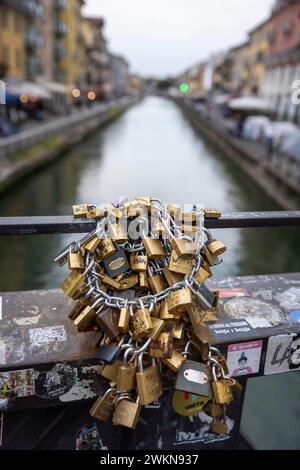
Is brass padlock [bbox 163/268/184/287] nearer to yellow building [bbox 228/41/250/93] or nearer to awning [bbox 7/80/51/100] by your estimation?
awning [bbox 7/80/51/100]

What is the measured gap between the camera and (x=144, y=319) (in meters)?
1.27

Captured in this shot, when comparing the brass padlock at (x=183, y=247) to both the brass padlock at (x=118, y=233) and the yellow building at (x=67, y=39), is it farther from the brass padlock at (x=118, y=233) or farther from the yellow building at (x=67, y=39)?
the yellow building at (x=67, y=39)

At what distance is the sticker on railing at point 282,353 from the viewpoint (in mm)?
1630

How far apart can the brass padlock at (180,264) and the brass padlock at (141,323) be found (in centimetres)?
16

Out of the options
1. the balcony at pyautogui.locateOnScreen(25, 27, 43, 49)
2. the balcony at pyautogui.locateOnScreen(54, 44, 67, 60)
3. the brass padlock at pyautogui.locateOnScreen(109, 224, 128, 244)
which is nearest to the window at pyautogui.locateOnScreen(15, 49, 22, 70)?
the balcony at pyautogui.locateOnScreen(25, 27, 43, 49)

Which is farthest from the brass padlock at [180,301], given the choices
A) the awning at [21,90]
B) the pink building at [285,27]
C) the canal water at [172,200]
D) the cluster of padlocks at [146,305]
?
the pink building at [285,27]

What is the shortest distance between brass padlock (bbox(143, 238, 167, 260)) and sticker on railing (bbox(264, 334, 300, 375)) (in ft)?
1.79

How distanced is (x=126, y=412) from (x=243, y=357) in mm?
523

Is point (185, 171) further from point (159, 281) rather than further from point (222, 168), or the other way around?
point (159, 281)

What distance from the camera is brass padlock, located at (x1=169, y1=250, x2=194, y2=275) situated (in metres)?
1.37

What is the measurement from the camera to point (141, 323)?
1273 mm

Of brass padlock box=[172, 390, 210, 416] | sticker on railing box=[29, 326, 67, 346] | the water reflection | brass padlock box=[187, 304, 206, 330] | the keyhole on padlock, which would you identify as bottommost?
the water reflection

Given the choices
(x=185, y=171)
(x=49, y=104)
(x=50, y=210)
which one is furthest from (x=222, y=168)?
(x=49, y=104)

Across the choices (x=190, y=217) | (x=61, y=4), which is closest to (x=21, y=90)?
(x=61, y=4)
